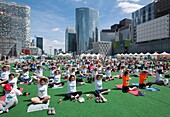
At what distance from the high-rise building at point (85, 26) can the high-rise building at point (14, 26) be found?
2461 inches

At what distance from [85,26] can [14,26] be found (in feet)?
272

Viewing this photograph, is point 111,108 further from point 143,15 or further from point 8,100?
point 143,15

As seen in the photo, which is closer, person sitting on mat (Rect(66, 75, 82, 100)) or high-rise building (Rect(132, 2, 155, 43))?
person sitting on mat (Rect(66, 75, 82, 100))

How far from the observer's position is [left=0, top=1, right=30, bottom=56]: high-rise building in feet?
262

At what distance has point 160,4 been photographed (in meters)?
63.9

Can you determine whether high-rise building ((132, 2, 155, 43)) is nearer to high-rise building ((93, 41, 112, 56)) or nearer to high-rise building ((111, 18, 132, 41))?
high-rise building ((93, 41, 112, 56))

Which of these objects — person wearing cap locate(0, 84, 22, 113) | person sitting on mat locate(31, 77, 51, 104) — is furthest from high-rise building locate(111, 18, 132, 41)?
person wearing cap locate(0, 84, 22, 113)

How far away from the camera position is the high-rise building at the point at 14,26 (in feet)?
262

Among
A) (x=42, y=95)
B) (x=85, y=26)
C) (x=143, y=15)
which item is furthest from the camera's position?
(x=85, y=26)

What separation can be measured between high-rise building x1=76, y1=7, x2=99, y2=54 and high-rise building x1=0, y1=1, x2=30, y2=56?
205 ft

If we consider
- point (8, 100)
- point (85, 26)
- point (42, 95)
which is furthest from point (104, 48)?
point (8, 100)

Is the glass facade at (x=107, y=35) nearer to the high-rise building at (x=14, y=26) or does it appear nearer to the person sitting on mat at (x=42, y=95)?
the high-rise building at (x=14, y=26)

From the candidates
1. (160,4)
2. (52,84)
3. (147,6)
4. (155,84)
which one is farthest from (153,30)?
(52,84)

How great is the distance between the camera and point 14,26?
102 metres
